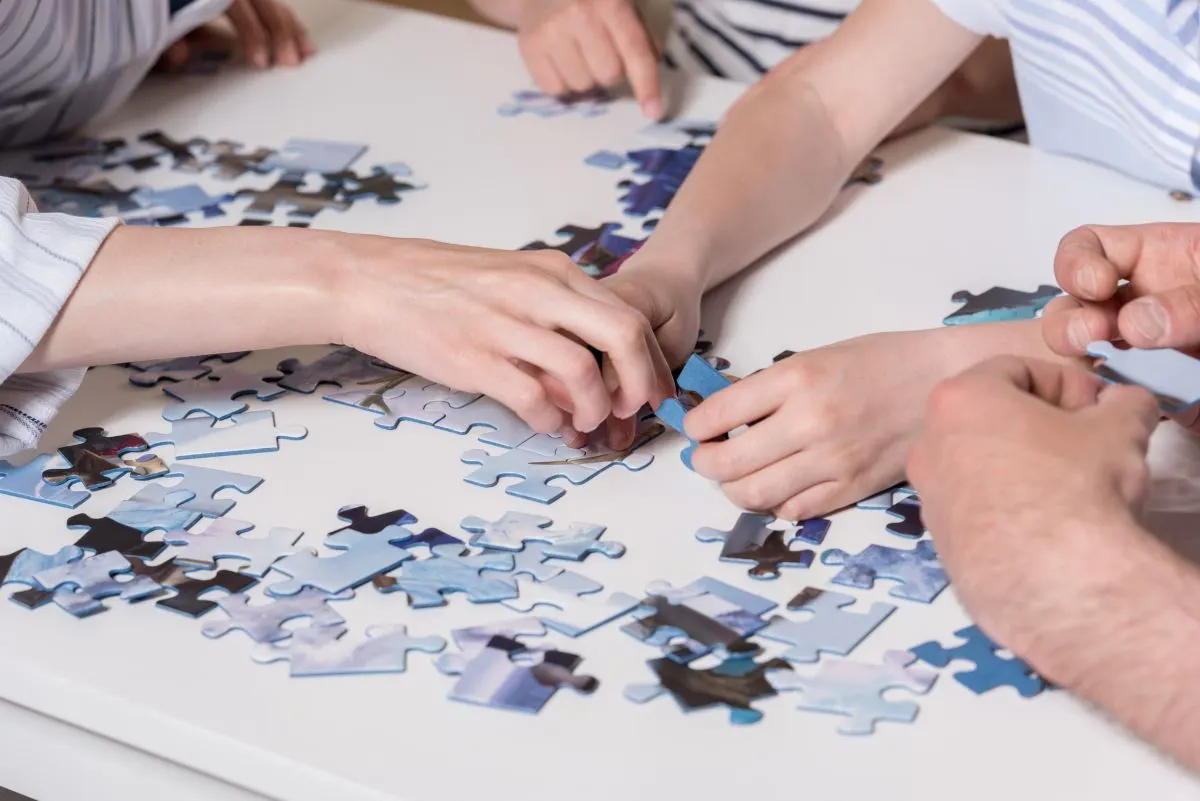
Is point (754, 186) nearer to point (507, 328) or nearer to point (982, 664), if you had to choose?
point (507, 328)

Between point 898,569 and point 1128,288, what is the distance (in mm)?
325

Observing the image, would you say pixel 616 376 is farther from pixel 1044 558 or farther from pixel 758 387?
pixel 1044 558

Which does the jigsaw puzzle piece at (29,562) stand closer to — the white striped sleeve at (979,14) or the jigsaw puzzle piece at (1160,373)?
the jigsaw puzzle piece at (1160,373)

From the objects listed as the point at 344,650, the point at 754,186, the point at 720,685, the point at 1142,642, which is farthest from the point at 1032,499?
the point at 754,186

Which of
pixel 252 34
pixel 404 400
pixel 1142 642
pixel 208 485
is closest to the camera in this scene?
pixel 1142 642

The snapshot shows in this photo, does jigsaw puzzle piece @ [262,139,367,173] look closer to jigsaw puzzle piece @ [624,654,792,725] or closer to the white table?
the white table

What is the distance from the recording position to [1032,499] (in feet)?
2.53

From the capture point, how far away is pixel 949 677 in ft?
2.73

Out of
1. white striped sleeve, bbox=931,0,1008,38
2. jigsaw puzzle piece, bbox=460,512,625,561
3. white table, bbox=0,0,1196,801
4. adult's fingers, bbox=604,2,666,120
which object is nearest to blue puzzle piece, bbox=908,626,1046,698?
white table, bbox=0,0,1196,801

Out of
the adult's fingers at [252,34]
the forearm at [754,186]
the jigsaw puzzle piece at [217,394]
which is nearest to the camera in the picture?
the jigsaw puzzle piece at [217,394]

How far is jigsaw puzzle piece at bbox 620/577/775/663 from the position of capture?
86cm

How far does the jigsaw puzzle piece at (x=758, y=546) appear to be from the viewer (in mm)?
940

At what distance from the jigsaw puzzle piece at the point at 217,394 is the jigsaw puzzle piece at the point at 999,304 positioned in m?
0.60

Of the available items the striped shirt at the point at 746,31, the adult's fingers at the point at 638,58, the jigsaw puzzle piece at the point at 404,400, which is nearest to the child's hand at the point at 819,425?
the jigsaw puzzle piece at the point at 404,400
